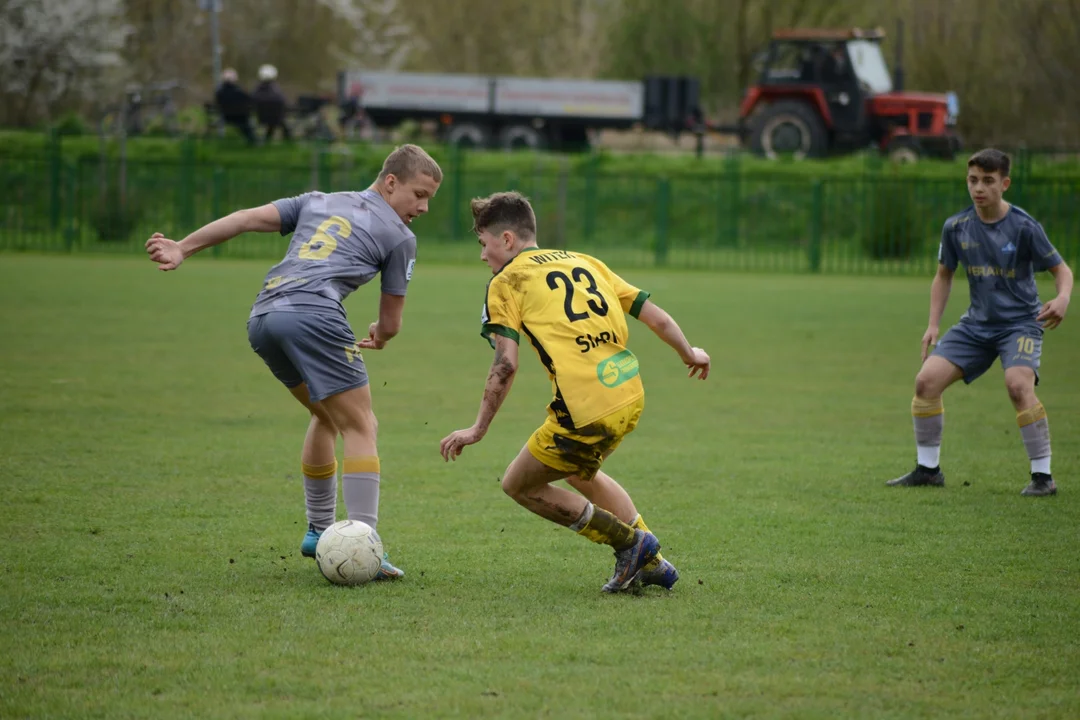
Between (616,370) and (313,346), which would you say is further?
(313,346)

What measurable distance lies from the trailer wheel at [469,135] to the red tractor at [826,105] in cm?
790

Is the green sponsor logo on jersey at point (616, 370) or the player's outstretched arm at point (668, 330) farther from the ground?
the player's outstretched arm at point (668, 330)

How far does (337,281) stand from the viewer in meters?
5.41

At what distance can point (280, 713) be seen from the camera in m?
3.70

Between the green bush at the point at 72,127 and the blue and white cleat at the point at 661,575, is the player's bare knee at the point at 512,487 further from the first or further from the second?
the green bush at the point at 72,127

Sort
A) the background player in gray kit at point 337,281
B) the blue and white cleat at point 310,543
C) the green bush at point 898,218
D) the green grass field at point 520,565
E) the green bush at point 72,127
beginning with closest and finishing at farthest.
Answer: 1. the green grass field at point 520,565
2. the background player in gray kit at point 337,281
3. the blue and white cleat at point 310,543
4. the green bush at point 898,218
5. the green bush at point 72,127

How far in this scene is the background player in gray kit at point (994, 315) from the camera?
7.39 m

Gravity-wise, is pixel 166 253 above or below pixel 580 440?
above

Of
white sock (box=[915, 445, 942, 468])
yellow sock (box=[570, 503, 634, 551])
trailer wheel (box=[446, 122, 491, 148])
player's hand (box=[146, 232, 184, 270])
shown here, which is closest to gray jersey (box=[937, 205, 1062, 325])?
white sock (box=[915, 445, 942, 468])

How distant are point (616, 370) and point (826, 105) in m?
29.1

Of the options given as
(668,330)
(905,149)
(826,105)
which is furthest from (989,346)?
(826,105)

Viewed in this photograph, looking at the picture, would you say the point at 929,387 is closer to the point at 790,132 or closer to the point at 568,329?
the point at 568,329

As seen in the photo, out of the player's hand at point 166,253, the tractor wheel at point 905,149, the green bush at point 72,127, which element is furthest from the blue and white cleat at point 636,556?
the green bush at point 72,127

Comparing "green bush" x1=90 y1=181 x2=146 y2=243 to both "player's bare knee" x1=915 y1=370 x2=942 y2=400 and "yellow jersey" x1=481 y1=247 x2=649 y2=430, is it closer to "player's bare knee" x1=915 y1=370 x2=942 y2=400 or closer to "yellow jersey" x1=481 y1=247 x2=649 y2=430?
"player's bare knee" x1=915 y1=370 x2=942 y2=400
